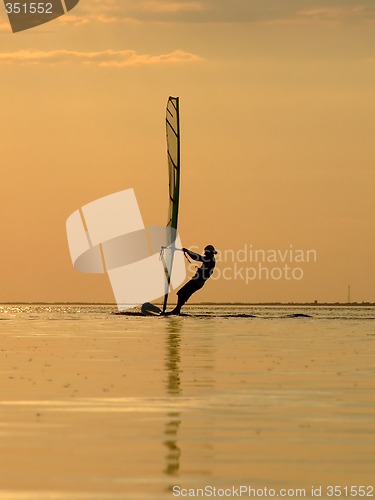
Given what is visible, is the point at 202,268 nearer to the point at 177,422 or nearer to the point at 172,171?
the point at 172,171

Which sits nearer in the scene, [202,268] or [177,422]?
[177,422]

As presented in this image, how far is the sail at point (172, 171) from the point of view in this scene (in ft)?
200

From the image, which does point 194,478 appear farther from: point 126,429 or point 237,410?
point 237,410

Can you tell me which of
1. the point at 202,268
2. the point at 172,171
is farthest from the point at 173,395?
the point at 172,171

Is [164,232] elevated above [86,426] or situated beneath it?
situated beneath

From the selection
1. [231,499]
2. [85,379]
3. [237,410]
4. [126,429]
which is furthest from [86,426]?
[85,379]

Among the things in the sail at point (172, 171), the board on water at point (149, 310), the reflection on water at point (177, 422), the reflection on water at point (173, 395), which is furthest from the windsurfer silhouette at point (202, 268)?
the reflection on water at point (177, 422)

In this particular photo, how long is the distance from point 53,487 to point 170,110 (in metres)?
52.6

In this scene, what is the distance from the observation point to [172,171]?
63281 mm

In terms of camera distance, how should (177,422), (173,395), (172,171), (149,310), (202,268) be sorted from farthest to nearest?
(149,310)
(172,171)
(202,268)
(173,395)
(177,422)

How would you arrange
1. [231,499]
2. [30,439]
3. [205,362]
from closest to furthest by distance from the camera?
[231,499] < [30,439] < [205,362]

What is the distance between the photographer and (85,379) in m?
22.3

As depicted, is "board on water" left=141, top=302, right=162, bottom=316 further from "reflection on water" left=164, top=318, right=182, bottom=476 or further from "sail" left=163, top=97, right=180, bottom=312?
"reflection on water" left=164, top=318, right=182, bottom=476

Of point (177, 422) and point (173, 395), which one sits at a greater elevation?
point (177, 422)
